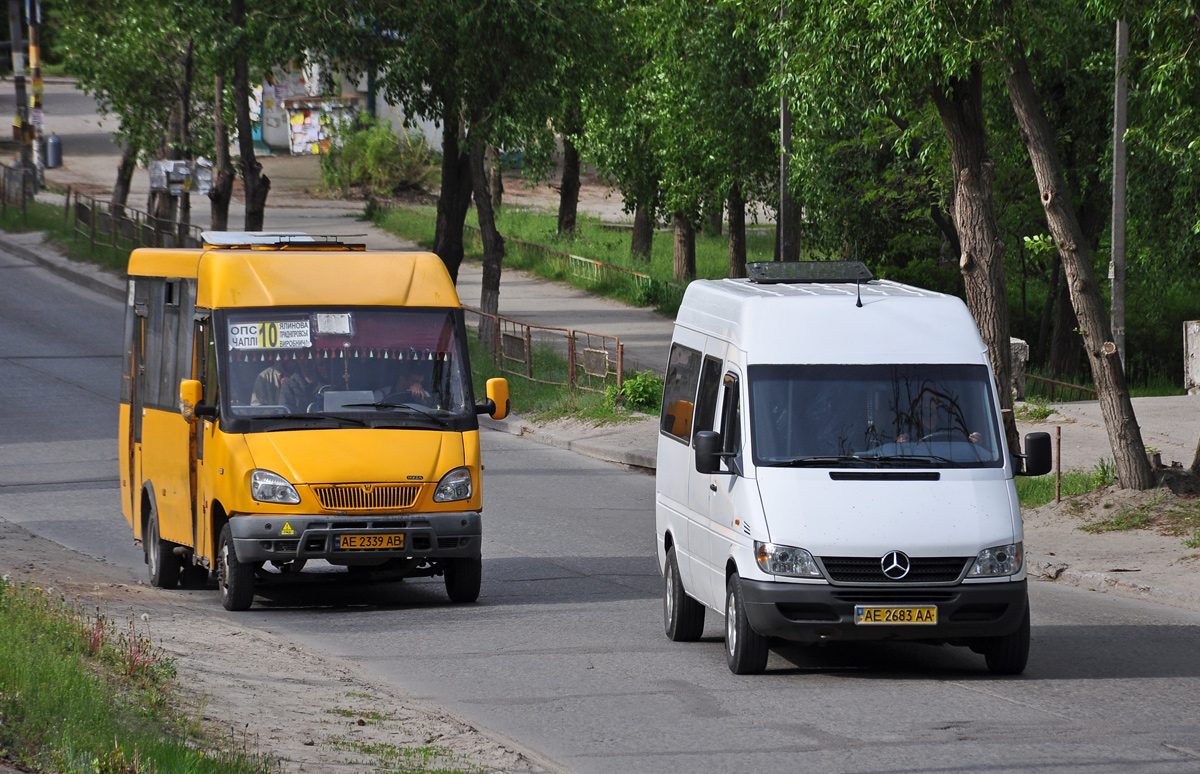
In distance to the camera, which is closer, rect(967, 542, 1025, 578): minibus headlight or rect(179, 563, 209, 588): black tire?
rect(967, 542, 1025, 578): minibus headlight

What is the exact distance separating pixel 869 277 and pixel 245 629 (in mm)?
4992

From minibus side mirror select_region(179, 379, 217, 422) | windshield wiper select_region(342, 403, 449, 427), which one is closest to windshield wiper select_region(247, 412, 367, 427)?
windshield wiper select_region(342, 403, 449, 427)

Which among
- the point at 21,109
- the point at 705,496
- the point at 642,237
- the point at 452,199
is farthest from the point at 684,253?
the point at 705,496

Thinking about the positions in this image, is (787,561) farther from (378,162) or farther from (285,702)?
(378,162)

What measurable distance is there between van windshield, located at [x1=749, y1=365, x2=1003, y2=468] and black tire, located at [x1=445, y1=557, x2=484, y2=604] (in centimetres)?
347

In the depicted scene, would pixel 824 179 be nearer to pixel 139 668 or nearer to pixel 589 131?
pixel 589 131

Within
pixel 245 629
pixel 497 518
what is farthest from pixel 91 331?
pixel 245 629

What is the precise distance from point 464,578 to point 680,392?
2.37m

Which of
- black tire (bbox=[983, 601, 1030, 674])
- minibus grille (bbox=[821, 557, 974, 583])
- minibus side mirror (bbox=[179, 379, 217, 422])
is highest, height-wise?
minibus side mirror (bbox=[179, 379, 217, 422])

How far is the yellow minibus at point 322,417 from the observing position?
1185cm

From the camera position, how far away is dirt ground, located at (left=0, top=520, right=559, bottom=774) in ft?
24.2

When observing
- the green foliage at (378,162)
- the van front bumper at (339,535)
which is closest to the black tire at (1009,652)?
the van front bumper at (339,535)

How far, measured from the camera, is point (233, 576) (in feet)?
39.7

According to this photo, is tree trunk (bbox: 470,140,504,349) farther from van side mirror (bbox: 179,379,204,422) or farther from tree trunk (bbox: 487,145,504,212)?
tree trunk (bbox: 487,145,504,212)
